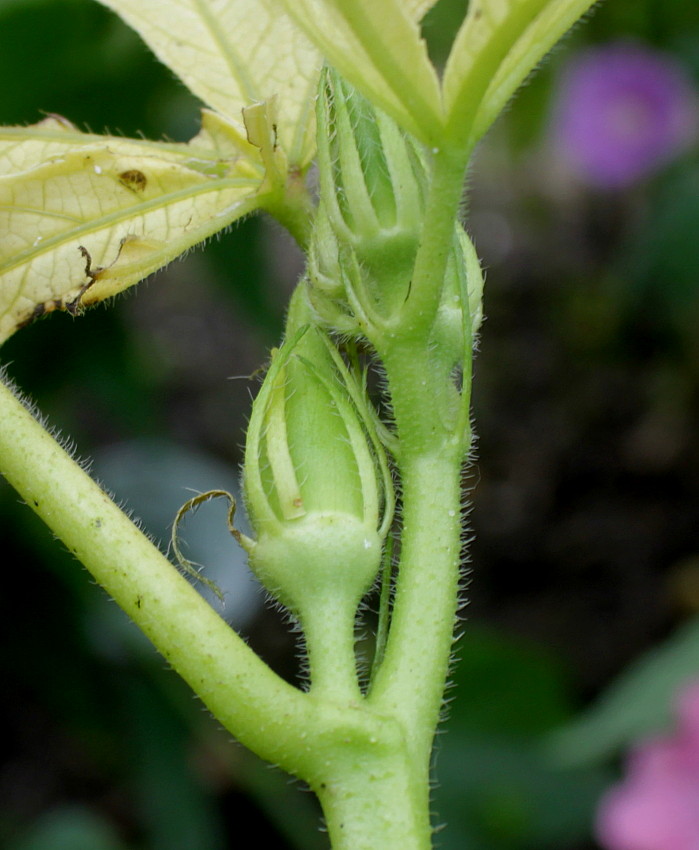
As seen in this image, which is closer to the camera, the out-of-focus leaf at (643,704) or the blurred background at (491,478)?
the out-of-focus leaf at (643,704)

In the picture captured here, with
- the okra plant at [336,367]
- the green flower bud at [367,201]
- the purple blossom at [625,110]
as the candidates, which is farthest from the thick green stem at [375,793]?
the purple blossom at [625,110]

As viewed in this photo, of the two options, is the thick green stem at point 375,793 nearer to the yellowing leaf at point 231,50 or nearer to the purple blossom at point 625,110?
the yellowing leaf at point 231,50

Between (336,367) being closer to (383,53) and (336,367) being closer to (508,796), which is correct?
(383,53)

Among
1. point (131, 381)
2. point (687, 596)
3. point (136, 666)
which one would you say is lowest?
point (687, 596)

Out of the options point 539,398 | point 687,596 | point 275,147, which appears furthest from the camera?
point 539,398

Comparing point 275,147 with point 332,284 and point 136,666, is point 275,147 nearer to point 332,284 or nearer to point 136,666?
point 332,284

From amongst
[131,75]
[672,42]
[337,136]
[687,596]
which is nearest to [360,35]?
[337,136]

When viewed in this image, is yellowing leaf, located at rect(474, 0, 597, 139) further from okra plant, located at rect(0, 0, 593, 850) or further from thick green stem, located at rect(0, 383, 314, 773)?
thick green stem, located at rect(0, 383, 314, 773)

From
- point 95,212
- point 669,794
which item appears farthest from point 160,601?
point 669,794
